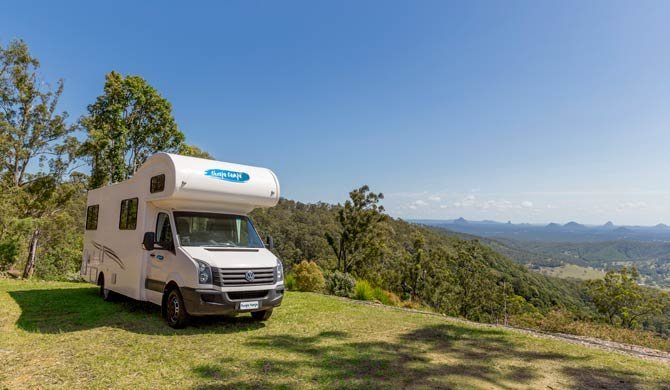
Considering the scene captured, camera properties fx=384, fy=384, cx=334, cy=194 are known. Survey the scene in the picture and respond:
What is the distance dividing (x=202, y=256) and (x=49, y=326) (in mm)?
3626

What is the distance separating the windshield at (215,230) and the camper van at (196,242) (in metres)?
0.02

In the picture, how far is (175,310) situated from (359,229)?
28.5m

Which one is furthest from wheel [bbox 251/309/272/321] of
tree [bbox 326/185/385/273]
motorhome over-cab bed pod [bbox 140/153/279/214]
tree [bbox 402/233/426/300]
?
tree [bbox 402/233/426/300]

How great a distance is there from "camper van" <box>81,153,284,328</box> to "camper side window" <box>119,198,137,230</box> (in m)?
0.03

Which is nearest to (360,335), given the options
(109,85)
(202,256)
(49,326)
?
(202,256)

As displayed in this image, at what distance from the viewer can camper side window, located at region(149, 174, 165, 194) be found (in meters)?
8.25

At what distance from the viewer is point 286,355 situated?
6.29m

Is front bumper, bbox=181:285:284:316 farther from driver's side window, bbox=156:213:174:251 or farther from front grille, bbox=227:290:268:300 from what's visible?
driver's side window, bbox=156:213:174:251

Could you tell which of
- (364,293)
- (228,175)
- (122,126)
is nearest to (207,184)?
(228,175)

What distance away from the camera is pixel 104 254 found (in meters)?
10.9

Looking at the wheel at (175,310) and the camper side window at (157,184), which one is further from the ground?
the camper side window at (157,184)

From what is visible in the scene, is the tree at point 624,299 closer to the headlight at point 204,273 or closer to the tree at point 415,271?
the tree at point 415,271

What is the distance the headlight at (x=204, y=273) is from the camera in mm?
7309

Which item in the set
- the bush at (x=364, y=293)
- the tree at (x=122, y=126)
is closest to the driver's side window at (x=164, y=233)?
the bush at (x=364, y=293)
